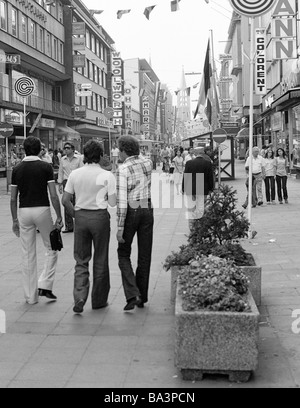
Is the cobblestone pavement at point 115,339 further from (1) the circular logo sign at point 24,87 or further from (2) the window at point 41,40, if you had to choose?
(2) the window at point 41,40

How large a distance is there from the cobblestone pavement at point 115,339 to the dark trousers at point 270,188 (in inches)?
346

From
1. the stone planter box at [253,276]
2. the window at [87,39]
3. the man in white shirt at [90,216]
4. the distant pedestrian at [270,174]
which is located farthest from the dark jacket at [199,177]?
the window at [87,39]

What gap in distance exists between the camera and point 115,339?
5.29m

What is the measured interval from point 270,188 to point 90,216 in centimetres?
1251

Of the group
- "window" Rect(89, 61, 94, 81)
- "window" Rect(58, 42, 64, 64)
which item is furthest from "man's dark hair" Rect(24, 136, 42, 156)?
"window" Rect(89, 61, 94, 81)

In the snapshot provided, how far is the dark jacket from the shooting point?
33.6 feet

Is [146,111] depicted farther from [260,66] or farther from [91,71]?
[260,66]

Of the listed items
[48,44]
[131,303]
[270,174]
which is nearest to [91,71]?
[48,44]

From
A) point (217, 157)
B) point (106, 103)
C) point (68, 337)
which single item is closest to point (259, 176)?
point (217, 157)

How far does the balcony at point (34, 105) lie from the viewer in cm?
3456

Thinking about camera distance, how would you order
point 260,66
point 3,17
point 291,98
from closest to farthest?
1. point 260,66
2. point 291,98
3. point 3,17

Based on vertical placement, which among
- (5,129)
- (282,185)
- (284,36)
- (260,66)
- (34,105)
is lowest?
(282,185)

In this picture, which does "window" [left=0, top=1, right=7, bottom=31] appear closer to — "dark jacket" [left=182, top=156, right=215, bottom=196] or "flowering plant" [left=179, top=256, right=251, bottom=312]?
"dark jacket" [left=182, top=156, right=215, bottom=196]

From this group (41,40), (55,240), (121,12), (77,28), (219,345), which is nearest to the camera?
(219,345)
